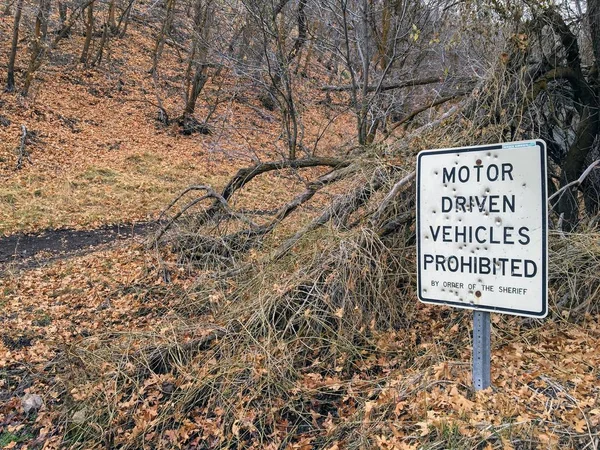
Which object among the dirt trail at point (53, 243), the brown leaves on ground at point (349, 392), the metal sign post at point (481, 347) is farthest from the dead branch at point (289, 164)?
the metal sign post at point (481, 347)

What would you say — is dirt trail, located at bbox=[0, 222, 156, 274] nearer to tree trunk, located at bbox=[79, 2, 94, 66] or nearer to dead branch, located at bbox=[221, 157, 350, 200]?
dead branch, located at bbox=[221, 157, 350, 200]

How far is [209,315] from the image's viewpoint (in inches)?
196

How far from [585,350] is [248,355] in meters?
2.31

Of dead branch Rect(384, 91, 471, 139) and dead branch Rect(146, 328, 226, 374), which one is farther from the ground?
dead branch Rect(384, 91, 471, 139)

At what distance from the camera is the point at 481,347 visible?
2504mm

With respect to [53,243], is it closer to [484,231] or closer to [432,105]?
[432,105]

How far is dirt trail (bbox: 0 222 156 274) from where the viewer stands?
8.31 m

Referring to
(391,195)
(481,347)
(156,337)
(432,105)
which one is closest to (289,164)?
(432,105)

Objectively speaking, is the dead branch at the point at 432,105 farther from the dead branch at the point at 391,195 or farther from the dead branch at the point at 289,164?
the dead branch at the point at 391,195

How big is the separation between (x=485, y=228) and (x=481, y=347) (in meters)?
0.59

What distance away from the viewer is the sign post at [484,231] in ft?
7.26

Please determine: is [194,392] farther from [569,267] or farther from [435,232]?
[569,267]

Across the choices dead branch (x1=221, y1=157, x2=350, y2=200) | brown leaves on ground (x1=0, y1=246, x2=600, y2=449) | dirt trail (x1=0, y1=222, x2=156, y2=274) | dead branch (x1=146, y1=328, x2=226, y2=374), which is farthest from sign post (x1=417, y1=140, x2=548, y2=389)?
dirt trail (x1=0, y1=222, x2=156, y2=274)

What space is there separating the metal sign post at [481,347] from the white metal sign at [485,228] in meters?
0.14
